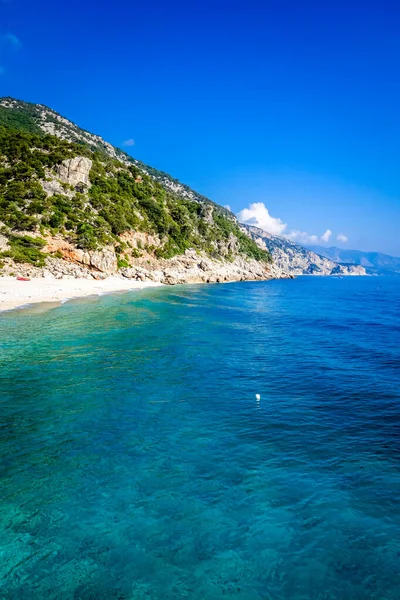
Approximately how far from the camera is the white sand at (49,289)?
35662 millimetres

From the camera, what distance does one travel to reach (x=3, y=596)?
5301 millimetres

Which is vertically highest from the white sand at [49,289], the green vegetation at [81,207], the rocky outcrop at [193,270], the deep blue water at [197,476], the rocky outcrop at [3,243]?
the green vegetation at [81,207]

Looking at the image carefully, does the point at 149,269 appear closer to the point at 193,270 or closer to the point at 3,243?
the point at 193,270

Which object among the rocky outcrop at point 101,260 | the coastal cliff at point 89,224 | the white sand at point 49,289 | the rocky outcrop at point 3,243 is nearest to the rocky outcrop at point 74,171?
the coastal cliff at point 89,224

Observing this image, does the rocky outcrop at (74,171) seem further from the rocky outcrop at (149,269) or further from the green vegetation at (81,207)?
the rocky outcrop at (149,269)

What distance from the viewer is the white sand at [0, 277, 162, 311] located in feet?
117

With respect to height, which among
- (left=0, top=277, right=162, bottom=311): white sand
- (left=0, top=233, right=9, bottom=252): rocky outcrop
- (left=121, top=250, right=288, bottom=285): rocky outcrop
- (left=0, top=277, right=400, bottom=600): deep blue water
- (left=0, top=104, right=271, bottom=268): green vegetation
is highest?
(left=0, top=104, right=271, bottom=268): green vegetation

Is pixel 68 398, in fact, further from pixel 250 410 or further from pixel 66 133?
pixel 66 133

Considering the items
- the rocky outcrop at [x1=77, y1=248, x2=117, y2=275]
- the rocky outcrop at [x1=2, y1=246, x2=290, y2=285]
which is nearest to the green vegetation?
the rocky outcrop at [x1=77, y1=248, x2=117, y2=275]

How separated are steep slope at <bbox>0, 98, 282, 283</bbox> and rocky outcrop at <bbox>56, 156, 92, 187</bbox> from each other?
21cm

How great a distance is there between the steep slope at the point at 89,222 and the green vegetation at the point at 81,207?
0.60ft

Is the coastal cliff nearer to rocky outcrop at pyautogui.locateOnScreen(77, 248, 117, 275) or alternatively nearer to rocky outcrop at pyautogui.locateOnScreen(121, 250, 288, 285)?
rocky outcrop at pyautogui.locateOnScreen(77, 248, 117, 275)

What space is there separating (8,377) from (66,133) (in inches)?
5639

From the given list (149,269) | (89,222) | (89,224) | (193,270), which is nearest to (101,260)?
(89,224)
